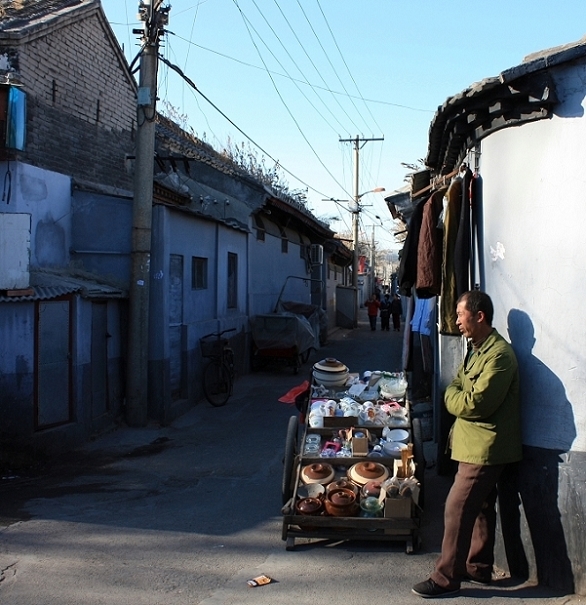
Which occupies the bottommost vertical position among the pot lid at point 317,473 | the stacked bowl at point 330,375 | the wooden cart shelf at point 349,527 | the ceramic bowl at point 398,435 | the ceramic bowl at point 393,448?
the wooden cart shelf at point 349,527

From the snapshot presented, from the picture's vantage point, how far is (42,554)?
545 centimetres

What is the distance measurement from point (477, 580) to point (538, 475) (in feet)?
2.69

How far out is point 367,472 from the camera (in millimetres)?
5598

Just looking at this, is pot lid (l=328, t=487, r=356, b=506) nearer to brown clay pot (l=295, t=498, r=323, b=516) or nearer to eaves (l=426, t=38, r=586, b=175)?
brown clay pot (l=295, t=498, r=323, b=516)

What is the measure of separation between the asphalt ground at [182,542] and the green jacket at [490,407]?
0.91 metres

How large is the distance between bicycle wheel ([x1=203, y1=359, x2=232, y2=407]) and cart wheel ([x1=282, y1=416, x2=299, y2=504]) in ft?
23.0

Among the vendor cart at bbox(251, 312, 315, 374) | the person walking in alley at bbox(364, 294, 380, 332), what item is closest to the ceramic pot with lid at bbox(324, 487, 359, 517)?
the vendor cart at bbox(251, 312, 315, 374)

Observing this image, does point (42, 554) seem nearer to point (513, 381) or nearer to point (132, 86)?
point (513, 381)

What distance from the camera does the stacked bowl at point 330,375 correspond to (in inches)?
280

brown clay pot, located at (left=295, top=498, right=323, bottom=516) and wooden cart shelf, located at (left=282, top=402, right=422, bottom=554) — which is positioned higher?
brown clay pot, located at (left=295, top=498, right=323, bottom=516)

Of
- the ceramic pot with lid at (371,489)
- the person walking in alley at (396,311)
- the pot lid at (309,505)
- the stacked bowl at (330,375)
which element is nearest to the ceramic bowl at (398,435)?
the ceramic pot with lid at (371,489)

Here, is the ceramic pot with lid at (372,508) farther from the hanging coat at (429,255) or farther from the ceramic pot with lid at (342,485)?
the hanging coat at (429,255)

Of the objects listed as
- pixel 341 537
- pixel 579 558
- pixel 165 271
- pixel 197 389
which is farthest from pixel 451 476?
pixel 197 389

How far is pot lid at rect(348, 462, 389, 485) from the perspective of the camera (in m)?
5.57
